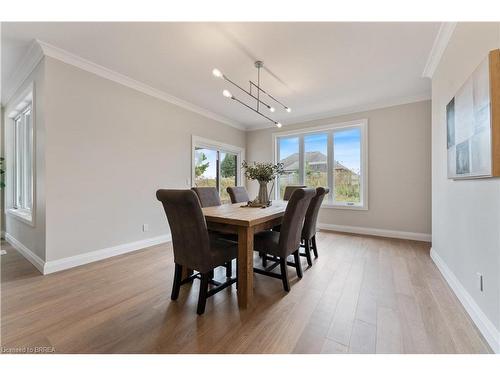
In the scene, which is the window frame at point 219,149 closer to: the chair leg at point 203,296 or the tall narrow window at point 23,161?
the tall narrow window at point 23,161

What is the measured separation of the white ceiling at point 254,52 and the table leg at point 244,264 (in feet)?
6.34

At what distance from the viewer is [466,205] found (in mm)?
1807

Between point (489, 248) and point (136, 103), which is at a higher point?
point (136, 103)

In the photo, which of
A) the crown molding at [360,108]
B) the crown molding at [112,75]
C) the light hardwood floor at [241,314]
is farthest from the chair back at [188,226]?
the crown molding at [360,108]

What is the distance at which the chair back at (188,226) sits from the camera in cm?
160

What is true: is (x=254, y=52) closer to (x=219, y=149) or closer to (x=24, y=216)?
(x=219, y=149)

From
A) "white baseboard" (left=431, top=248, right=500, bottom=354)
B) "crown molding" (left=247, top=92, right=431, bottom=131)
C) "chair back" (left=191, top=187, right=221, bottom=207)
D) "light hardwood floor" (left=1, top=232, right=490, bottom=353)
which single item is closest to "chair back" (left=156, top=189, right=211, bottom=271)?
"light hardwood floor" (left=1, top=232, right=490, bottom=353)

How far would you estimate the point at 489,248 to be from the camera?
1448mm

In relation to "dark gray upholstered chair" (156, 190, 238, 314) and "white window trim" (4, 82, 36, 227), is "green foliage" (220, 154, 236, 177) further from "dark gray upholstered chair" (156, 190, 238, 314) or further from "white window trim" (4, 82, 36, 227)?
"dark gray upholstered chair" (156, 190, 238, 314)

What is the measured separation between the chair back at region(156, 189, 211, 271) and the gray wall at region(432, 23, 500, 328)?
6.31ft
